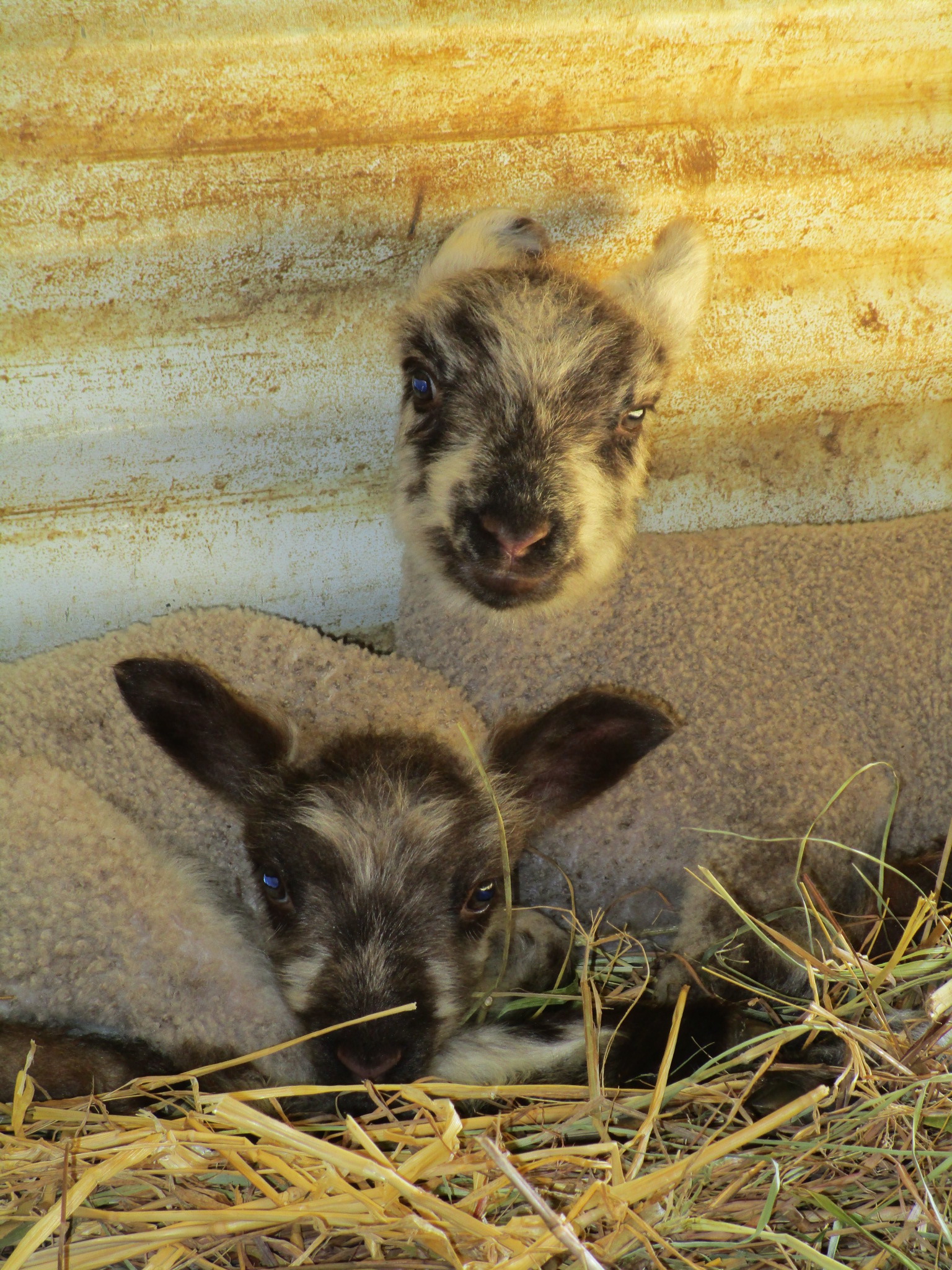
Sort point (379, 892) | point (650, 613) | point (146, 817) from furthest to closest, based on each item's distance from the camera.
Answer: point (650, 613), point (146, 817), point (379, 892)

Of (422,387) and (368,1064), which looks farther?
(422,387)

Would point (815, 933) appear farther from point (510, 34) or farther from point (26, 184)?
point (26, 184)

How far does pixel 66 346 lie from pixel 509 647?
1.55 meters

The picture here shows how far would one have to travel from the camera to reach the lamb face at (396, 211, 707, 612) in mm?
2471

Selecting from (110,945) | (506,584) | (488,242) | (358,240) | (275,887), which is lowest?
(110,945)

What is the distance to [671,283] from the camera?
2.87m

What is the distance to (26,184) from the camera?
267 cm

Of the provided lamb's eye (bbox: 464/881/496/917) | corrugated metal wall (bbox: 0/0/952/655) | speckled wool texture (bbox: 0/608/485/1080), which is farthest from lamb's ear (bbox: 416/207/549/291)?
lamb's eye (bbox: 464/881/496/917)

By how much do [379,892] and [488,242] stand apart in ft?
6.11

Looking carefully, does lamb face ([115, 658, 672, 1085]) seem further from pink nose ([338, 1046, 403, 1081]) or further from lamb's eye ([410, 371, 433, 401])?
lamb's eye ([410, 371, 433, 401])

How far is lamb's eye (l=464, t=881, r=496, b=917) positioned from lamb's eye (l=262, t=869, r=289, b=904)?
1.36 ft

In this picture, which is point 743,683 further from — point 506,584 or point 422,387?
point 422,387

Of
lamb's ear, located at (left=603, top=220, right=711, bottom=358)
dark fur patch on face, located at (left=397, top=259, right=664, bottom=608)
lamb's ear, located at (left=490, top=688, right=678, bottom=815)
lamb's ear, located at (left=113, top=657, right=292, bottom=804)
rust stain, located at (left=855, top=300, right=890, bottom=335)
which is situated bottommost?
lamb's ear, located at (left=490, top=688, right=678, bottom=815)

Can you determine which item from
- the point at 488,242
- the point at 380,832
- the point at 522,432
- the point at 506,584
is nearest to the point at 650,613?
the point at 506,584
